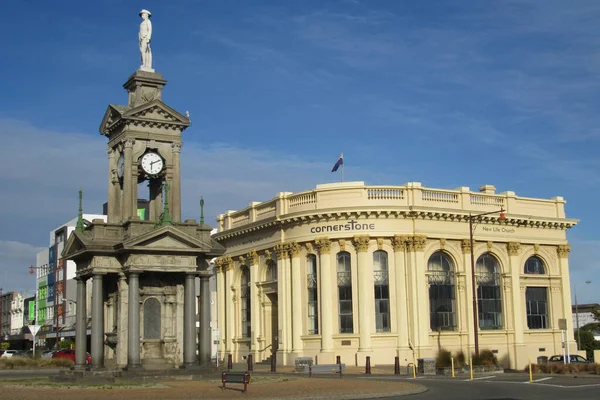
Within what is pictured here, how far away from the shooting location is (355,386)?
3084cm

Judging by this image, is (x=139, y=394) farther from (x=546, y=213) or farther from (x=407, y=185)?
(x=546, y=213)

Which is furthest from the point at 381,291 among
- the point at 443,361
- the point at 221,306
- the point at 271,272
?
the point at 221,306

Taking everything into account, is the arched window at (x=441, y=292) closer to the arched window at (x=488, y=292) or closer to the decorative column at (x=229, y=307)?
the arched window at (x=488, y=292)

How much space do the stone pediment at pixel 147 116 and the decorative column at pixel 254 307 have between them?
2723cm

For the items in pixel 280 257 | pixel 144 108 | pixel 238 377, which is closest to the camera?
pixel 238 377

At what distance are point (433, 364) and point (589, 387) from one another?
12.9 meters

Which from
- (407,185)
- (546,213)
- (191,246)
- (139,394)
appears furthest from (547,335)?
(139,394)

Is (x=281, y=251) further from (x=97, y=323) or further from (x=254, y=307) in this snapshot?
(x=97, y=323)

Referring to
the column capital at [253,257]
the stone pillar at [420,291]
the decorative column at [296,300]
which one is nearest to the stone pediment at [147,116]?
the decorative column at [296,300]

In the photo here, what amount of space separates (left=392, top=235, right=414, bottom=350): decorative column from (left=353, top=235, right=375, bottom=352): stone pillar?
5.48ft

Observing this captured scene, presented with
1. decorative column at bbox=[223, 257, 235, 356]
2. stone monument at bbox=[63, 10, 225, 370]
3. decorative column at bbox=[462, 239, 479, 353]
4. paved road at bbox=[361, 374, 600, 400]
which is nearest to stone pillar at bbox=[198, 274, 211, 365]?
stone monument at bbox=[63, 10, 225, 370]

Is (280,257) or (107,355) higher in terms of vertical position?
(280,257)

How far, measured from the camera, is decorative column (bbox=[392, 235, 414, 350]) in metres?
53.0

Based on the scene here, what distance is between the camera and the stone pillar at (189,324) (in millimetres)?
31391
